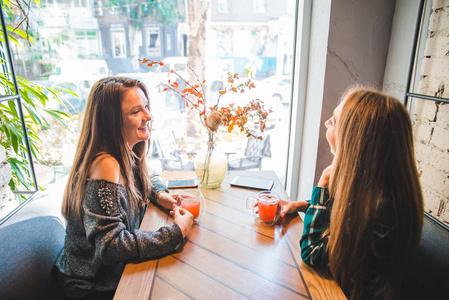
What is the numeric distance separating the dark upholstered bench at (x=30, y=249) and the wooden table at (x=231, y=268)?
1.21 ft

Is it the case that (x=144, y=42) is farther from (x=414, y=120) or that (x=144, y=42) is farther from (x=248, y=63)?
(x=414, y=120)

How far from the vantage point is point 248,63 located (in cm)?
231

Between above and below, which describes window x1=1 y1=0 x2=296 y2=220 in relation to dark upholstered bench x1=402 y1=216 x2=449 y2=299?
above

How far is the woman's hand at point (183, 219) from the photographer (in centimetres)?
103

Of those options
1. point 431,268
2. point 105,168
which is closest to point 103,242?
point 105,168

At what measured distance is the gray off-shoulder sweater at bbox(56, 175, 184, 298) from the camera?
0.94 metres

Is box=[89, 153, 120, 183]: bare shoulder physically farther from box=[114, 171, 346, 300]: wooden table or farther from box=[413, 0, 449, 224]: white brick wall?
box=[413, 0, 449, 224]: white brick wall

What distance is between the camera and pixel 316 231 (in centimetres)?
96

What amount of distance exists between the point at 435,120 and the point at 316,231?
27.9 inches

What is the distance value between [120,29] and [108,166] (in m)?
1.57

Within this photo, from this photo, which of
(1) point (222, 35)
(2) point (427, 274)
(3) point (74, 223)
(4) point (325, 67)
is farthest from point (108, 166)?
(1) point (222, 35)

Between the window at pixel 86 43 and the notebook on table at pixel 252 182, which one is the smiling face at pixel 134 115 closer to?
the notebook on table at pixel 252 182

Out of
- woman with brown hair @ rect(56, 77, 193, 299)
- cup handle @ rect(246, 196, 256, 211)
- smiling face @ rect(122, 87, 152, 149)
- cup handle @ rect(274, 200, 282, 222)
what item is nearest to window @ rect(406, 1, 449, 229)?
cup handle @ rect(274, 200, 282, 222)

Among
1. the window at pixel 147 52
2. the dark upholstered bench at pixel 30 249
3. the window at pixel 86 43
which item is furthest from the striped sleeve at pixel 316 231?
the window at pixel 86 43
